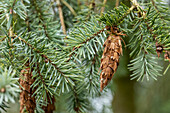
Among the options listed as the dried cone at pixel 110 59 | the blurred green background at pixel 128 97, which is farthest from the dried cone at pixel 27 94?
the blurred green background at pixel 128 97

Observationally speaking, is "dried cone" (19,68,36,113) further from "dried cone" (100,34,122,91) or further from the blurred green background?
the blurred green background

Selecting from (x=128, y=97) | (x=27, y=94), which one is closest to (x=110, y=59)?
(x=27, y=94)

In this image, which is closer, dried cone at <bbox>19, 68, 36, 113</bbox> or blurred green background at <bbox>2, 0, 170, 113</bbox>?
dried cone at <bbox>19, 68, 36, 113</bbox>

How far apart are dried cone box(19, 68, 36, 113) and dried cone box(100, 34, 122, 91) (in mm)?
163

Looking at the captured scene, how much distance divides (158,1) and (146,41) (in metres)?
0.19

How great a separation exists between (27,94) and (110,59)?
7.7 inches

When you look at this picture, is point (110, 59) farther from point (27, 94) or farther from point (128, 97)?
point (128, 97)

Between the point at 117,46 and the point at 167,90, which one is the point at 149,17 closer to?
the point at 117,46

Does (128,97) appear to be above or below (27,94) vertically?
below

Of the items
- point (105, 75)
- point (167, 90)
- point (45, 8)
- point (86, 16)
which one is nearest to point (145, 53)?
point (105, 75)

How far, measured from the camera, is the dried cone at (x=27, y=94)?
40 centimetres

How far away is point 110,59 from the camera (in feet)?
1.26

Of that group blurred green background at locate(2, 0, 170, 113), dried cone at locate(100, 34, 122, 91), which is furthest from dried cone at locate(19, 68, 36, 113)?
blurred green background at locate(2, 0, 170, 113)

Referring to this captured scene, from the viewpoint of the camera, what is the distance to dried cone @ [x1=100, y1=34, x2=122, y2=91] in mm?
369
